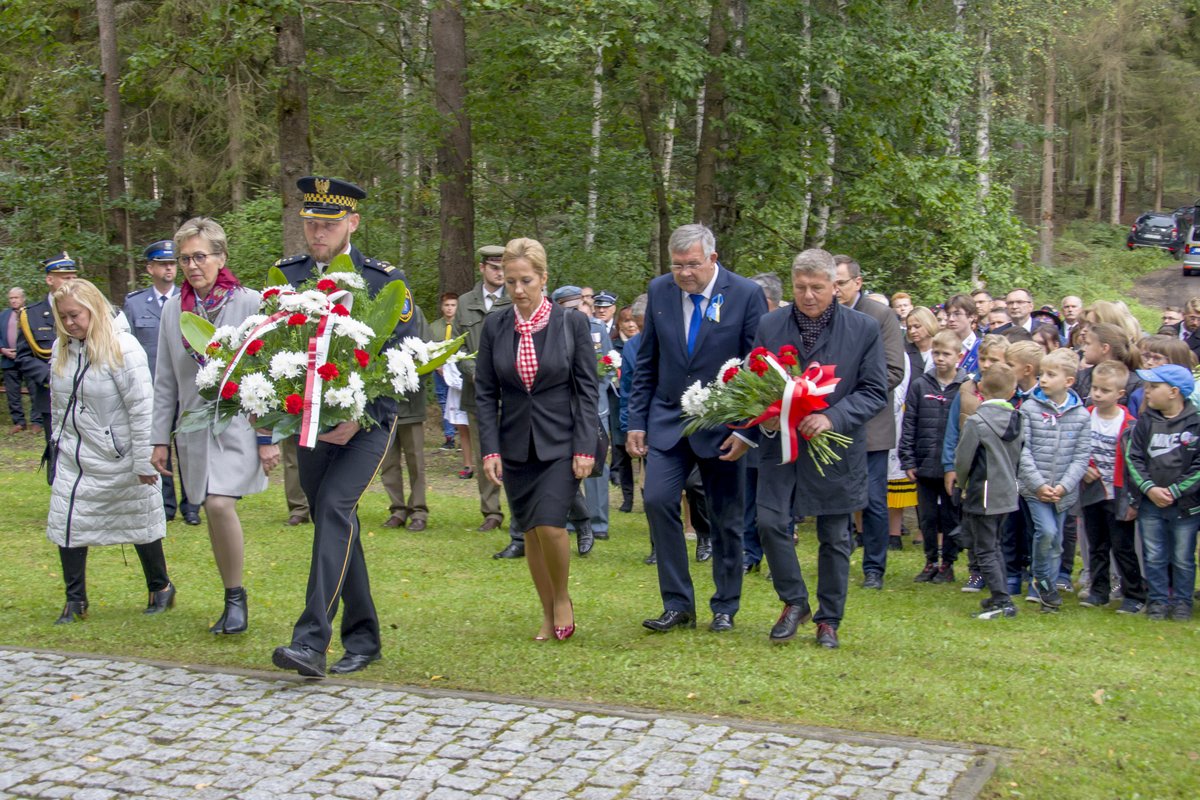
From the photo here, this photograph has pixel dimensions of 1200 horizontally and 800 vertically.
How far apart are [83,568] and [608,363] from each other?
5.20 m

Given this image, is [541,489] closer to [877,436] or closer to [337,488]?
[337,488]

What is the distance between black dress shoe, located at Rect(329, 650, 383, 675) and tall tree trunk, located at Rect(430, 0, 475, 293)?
13175mm

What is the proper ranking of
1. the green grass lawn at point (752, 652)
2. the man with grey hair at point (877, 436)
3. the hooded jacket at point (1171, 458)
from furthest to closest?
the man with grey hair at point (877, 436) < the hooded jacket at point (1171, 458) < the green grass lawn at point (752, 652)

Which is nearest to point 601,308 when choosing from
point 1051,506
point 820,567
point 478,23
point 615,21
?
point 615,21

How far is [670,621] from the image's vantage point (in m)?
7.22

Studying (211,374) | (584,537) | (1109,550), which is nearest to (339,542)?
→ (211,374)

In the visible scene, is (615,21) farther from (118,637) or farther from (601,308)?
(118,637)

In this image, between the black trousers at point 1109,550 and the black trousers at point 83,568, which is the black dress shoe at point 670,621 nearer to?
the black trousers at point 83,568

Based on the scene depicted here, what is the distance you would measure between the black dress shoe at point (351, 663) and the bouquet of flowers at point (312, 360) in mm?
1259

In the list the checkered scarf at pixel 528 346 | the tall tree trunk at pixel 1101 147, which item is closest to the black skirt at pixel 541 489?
the checkered scarf at pixel 528 346

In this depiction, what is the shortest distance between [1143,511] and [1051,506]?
58 centimetres

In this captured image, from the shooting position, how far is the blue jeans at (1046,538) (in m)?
8.56

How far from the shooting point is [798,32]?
18.6 meters

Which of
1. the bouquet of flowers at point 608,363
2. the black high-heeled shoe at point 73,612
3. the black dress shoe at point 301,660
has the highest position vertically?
the bouquet of flowers at point 608,363
